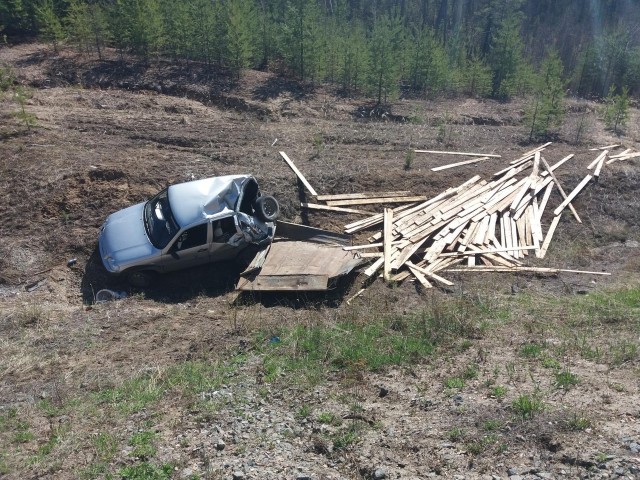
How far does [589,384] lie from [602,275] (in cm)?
545

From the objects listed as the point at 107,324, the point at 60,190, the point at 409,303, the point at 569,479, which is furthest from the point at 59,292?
the point at 569,479

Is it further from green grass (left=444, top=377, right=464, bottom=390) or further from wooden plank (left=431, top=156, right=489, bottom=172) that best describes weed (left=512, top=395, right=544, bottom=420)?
→ wooden plank (left=431, top=156, right=489, bottom=172)

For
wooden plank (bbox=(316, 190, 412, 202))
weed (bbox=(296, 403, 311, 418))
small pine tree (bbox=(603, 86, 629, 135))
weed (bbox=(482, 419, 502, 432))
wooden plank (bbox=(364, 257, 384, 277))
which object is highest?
small pine tree (bbox=(603, 86, 629, 135))

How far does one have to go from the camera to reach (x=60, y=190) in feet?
40.2

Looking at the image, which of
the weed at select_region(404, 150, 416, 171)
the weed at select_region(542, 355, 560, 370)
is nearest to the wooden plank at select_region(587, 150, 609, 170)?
the weed at select_region(404, 150, 416, 171)

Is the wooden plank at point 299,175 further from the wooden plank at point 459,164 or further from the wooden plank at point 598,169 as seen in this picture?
the wooden plank at point 598,169

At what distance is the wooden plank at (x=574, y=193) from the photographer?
44.8 ft

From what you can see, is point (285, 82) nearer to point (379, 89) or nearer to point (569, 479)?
point (379, 89)

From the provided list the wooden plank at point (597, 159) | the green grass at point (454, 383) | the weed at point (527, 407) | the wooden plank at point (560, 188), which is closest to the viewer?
the weed at point (527, 407)

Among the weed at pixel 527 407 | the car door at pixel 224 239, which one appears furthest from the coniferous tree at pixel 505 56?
the weed at pixel 527 407

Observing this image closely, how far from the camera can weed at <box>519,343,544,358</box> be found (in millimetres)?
7910

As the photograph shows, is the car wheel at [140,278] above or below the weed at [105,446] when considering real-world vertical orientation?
below

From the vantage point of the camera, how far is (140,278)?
10492 millimetres

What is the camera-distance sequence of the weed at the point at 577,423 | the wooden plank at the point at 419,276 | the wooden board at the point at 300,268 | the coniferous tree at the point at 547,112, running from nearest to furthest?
the weed at the point at 577,423 < the wooden board at the point at 300,268 < the wooden plank at the point at 419,276 < the coniferous tree at the point at 547,112
